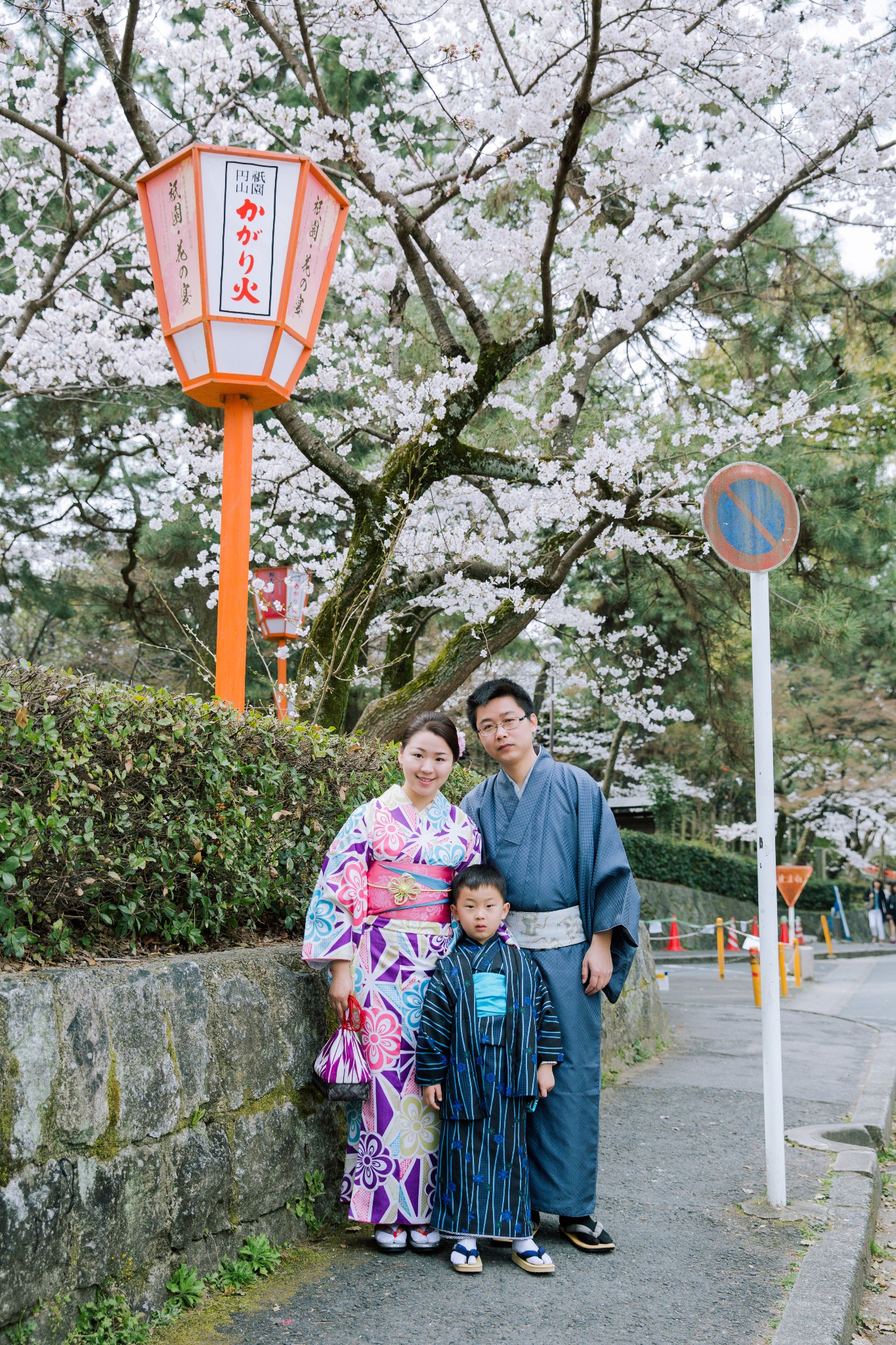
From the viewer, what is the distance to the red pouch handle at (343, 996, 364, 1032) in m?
3.45

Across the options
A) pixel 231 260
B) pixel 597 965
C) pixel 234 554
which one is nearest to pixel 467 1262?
pixel 597 965

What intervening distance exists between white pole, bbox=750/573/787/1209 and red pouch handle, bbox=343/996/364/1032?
1.47 m

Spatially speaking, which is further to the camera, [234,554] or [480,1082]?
[234,554]

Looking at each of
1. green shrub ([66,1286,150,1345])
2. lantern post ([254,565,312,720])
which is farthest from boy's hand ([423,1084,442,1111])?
lantern post ([254,565,312,720])

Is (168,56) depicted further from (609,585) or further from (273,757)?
(609,585)

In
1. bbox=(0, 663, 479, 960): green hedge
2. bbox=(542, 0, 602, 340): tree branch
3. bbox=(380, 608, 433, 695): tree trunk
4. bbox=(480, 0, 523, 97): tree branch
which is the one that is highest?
bbox=(480, 0, 523, 97): tree branch

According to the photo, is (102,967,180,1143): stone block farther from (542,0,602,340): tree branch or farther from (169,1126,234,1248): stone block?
(542,0,602,340): tree branch

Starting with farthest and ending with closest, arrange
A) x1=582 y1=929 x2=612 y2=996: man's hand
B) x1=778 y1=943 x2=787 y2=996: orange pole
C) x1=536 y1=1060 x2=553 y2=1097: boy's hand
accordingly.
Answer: x1=778 y1=943 x2=787 y2=996: orange pole
x1=582 y1=929 x2=612 y2=996: man's hand
x1=536 y1=1060 x2=553 y2=1097: boy's hand

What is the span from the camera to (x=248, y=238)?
14.1 feet

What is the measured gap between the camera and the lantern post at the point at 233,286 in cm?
425

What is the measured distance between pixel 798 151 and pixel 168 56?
482 cm

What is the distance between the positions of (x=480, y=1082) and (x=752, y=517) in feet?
7.81

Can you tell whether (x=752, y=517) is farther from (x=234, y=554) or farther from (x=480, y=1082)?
(x=480, y=1082)

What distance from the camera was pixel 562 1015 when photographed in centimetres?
359
